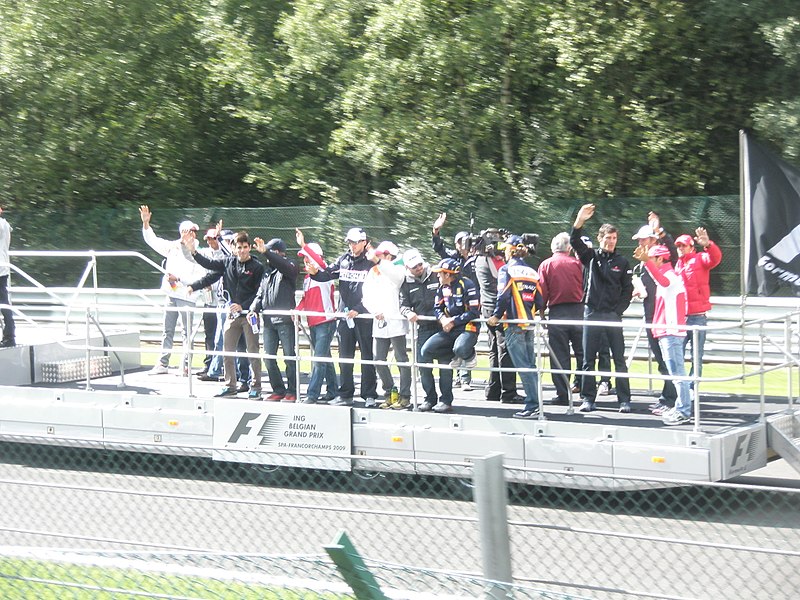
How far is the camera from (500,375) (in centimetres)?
1146

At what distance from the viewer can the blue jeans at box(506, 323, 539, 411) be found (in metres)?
10.4

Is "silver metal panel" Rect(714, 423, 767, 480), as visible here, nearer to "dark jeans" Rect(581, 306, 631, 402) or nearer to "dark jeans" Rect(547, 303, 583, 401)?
"dark jeans" Rect(581, 306, 631, 402)

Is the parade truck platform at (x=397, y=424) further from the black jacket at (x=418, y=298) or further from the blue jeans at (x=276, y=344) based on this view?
the black jacket at (x=418, y=298)

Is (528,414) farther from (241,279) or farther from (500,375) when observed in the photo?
(241,279)

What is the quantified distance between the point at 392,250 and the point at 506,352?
1539mm

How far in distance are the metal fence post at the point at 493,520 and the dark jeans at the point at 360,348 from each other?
6.98 meters

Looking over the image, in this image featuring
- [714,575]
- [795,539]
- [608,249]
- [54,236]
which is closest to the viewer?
[714,575]

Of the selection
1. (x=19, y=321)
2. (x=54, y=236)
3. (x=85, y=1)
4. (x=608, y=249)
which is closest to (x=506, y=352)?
(x=608, y=249)

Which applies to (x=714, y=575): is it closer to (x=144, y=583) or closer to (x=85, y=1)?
(x=144, y=583)

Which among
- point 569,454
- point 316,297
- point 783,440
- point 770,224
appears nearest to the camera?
point 569,454

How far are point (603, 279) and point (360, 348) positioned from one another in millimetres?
2498

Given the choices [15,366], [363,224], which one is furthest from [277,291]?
[363,224]

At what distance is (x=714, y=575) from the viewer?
727 cm

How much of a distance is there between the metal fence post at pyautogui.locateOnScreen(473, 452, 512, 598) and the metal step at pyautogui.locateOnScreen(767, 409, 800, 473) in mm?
5964
